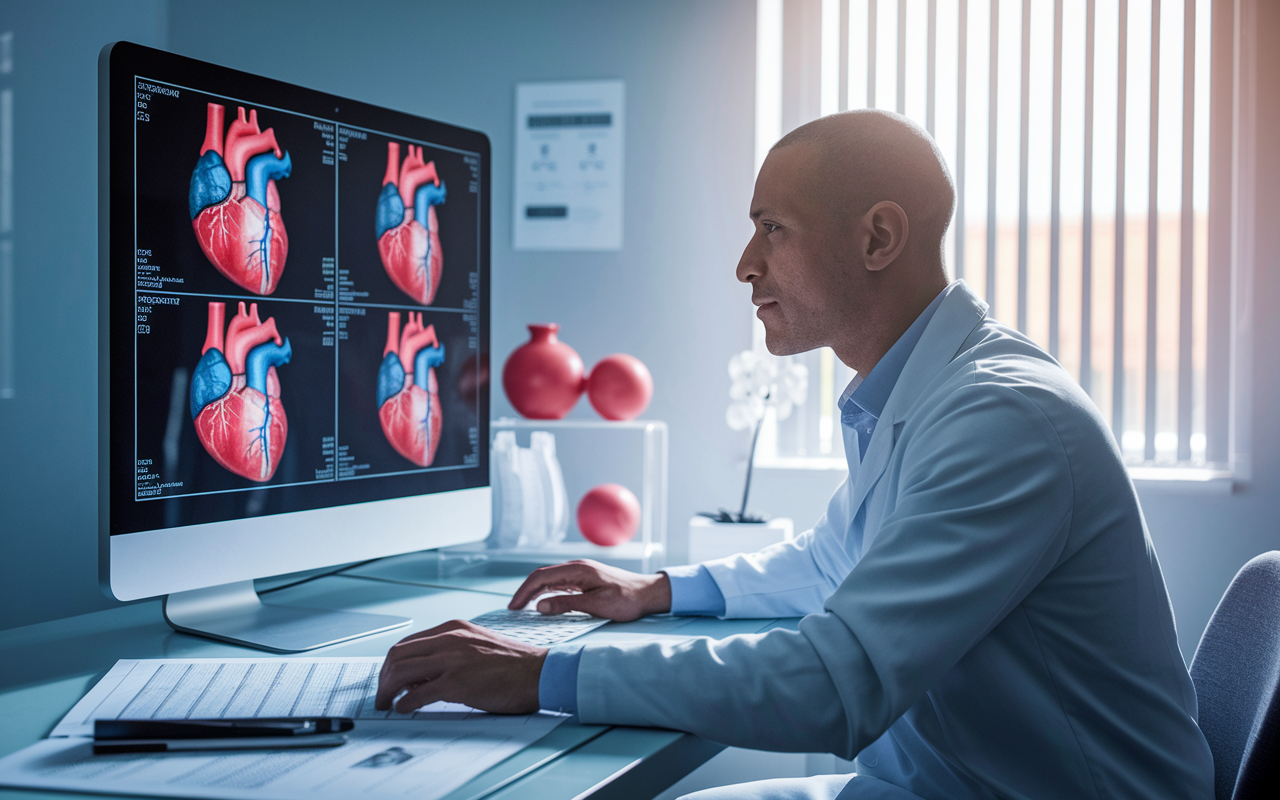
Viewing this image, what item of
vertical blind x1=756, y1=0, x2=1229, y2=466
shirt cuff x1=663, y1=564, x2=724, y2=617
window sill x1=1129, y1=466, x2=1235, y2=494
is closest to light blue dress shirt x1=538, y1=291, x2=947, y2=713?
shirt cuff x1=663, y1=564, x2=724, y2=617

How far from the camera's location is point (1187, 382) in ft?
7.27

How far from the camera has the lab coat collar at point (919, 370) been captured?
105 centimetres

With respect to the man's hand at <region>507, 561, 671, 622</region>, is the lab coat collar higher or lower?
higher

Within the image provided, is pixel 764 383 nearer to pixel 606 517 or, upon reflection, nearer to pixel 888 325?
pixel 606 517

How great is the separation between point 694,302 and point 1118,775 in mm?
1663

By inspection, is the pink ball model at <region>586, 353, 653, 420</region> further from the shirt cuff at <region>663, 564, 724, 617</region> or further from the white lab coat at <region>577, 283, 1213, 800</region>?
the white lab coat at <region>577, 283, 1213, 800</region>

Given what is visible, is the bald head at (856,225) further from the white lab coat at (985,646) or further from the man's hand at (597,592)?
the man's hand at (597,592)

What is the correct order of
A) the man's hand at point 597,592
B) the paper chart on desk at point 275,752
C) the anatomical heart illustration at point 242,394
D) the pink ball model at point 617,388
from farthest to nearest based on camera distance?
the pink ball model at point 617,388, the man's hand at point 597,592, the anatomical heart illustration at point 242,394, the paper chart on desk at point 275,752

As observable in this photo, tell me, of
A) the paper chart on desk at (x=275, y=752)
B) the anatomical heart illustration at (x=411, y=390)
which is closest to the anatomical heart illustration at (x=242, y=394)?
the anatomical heart illustration at (x=411, y=390)

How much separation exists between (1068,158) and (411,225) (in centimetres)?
175

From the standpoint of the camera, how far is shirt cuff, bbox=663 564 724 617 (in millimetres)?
1255

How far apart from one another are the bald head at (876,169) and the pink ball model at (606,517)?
35.2 inches

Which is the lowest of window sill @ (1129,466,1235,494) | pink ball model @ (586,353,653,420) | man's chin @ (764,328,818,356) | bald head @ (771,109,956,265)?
window sill @ (1129,466,1235,494)

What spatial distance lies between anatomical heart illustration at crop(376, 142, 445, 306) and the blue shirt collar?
2.24ft
